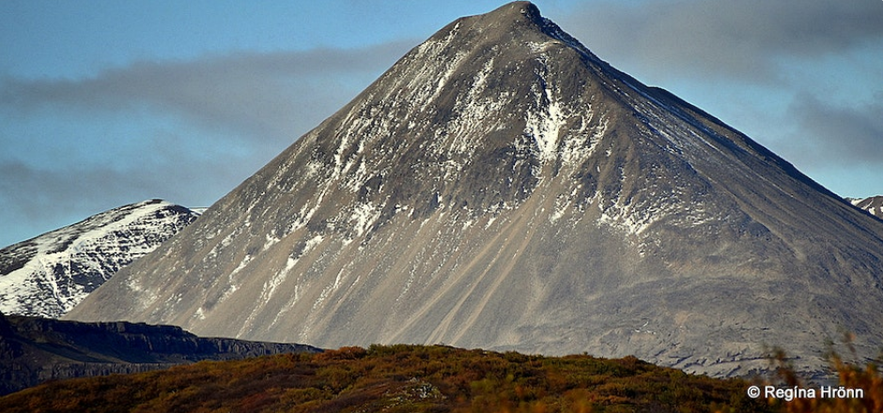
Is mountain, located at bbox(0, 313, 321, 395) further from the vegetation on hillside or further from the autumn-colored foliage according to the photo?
the vegetation on hillside

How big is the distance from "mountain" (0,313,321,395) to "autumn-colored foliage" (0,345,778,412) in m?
95.3

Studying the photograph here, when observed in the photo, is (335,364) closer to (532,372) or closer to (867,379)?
(532,372)

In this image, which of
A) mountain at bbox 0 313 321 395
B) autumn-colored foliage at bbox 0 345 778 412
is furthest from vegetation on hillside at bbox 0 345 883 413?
mountain at bbox 0 313 321 395

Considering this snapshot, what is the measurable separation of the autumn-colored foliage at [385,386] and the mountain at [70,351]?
3754 inches

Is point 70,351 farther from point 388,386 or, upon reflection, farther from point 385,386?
point 388,386

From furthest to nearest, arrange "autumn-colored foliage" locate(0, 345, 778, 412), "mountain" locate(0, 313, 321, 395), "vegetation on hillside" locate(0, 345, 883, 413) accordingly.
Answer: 1. "mountain" locate(0, 313, 321, 395)
2. "autumn-colored foliage" locate(0, 345, 778, 412)
3. "vegetation on hillside" locate(0, 345, 883, 413)

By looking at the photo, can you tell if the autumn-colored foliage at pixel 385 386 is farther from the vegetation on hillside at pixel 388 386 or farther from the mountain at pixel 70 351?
the mountain at pixel 70 351

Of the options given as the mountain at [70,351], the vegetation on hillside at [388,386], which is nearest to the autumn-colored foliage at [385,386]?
the vegetation on hillside at [388,386]

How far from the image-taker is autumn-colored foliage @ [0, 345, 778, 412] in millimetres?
46875

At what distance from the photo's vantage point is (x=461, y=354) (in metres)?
60.6

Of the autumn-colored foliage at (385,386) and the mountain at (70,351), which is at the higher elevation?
the mountain at (70,351)

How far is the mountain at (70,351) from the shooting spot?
157125 mm

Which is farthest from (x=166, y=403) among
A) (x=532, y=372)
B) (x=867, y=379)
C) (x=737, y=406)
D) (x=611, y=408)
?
(x=867, y=379)

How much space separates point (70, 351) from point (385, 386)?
131648 millimetres
